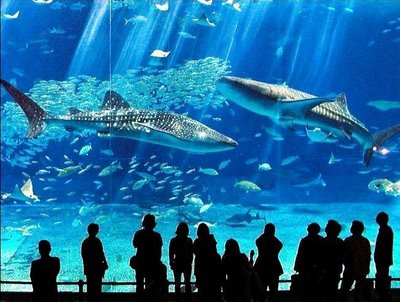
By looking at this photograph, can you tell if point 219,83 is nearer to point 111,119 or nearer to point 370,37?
point 111,119

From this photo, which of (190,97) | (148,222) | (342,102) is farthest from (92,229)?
(190,97)

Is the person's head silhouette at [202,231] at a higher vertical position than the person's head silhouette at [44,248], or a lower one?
higher

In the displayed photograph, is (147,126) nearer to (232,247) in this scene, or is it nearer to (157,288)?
(157,288)

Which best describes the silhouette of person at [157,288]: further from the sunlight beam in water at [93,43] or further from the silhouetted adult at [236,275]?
the sunlight beam in water at [93,43]

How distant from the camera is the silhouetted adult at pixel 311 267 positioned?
3.81m

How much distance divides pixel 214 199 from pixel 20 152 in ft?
23.7

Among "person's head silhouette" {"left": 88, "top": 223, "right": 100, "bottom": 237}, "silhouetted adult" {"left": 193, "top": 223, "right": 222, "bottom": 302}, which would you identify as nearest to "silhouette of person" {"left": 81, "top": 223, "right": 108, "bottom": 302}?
"person's head silhouette" {"left": 88, "top": 223, "right": 100, "bottom": 237}

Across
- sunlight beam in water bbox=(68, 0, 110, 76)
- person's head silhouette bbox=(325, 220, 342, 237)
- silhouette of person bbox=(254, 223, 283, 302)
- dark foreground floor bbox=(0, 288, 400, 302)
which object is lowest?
dark foreground floor bbox=(0, 288, 400, 302)

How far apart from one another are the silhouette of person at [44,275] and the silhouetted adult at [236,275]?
1.39m

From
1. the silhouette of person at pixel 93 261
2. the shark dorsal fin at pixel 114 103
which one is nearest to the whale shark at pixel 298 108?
the shark dorsal fin at pixel 114 103

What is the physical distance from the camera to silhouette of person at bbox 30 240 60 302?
365 centimetres

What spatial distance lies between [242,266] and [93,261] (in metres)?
1.42

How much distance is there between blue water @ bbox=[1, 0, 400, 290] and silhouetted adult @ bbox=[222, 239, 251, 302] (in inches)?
329

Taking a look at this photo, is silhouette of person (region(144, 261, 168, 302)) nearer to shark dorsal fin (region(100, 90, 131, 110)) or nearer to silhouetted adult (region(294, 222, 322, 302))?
silhouetted adult (region(294, 222, 322, 302))
